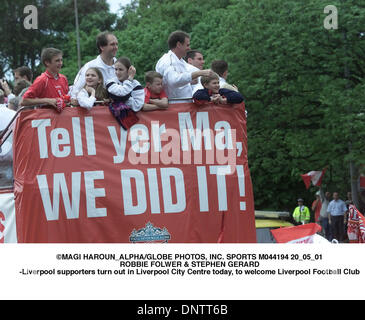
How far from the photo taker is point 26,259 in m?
6.30

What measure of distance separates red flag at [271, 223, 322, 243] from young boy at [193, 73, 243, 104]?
1.67 metres

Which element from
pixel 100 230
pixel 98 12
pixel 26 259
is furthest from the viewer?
pixel 98 12

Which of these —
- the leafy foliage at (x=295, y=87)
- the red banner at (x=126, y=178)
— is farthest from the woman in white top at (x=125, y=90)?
the leafy foliage at (x=295, y=87)

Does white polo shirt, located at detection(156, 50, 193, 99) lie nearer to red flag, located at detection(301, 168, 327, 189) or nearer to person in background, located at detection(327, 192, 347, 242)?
red flag, located at detection(301, 168, 327, 189)

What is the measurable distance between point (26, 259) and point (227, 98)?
2.39 m

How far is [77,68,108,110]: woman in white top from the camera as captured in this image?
24.1 ft

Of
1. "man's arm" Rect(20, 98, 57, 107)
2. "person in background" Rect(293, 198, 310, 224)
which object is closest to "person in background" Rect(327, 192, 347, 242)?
"person in background" Rect(293, 198, 310, 224)

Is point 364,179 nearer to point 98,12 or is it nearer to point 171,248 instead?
point 171,248

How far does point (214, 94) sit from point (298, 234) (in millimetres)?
1831

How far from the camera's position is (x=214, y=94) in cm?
768

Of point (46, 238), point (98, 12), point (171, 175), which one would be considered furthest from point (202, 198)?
point (98, 12)

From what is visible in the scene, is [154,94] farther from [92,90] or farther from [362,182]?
[362,182]

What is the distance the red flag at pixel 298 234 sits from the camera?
27.7 ft

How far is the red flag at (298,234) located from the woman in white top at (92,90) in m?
2.33
